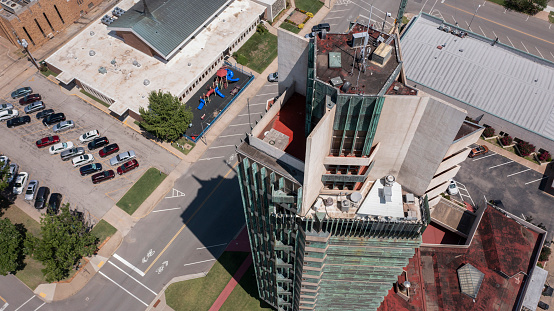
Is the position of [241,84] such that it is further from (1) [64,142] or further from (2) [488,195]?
(2) [488,195]

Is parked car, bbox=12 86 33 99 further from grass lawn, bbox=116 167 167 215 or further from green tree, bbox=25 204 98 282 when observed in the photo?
grass lawn, bbox=116 167 167 215

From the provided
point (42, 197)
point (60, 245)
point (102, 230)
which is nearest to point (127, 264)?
point (102, 230)

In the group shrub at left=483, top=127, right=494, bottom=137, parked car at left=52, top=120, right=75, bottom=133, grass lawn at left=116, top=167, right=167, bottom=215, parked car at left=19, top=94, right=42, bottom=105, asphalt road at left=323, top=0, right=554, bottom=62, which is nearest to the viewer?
grass lawn at left=116, top=167, right=167, bottom=215

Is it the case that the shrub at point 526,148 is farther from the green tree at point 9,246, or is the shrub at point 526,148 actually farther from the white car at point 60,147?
the green tree at point 9,246

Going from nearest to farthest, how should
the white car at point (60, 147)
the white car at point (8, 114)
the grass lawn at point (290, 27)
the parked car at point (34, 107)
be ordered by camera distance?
the white car at point (60, 147), the white car at point (8, 114), the parked car at point (34, 107), the grass lawn at point (290, 27)

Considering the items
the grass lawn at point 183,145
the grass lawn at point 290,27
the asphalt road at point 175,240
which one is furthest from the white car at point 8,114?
the grass lawn at point 290,27

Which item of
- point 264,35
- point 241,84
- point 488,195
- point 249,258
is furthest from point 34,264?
point 488,195

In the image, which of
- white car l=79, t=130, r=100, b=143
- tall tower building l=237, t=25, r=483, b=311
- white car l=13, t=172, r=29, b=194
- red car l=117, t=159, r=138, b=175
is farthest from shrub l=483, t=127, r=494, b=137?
white car l=13, t=172, r=29, b=194
